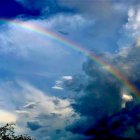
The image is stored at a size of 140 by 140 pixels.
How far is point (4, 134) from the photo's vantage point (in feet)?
363

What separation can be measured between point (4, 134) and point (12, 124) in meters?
4.20

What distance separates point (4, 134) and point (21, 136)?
21.1ft

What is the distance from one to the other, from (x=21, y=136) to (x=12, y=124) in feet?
25.0

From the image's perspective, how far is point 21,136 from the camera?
115312mm

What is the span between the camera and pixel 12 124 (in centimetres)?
10938
